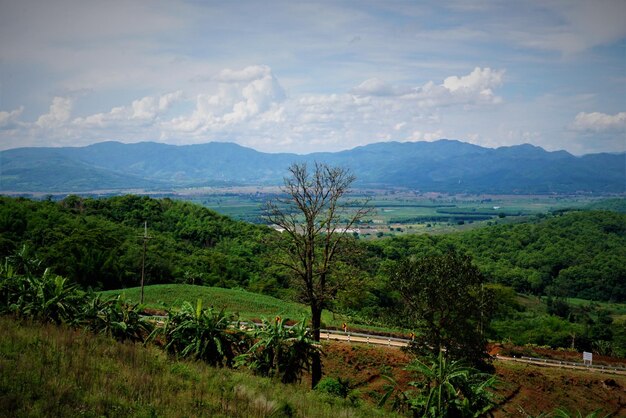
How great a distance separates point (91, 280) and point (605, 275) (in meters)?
84.1

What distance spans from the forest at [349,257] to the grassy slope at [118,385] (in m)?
6.29

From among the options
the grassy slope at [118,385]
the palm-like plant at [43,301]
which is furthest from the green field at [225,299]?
the grassy slope at [118,385]

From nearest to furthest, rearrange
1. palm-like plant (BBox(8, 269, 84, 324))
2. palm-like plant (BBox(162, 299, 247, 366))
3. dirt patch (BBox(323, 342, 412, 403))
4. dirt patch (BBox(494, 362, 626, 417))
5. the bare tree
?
palm-like plant (BBox(8, 269, 84, 324)) → palm-like plant (BBox(162, 299, 247, 366)) → the bare tree → dirt patch (BBox(323, 342, 412, 403)) → dirt patch (BBox(494, 362, 626, 417))

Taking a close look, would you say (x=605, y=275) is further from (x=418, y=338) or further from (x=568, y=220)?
(x=418, y=338)

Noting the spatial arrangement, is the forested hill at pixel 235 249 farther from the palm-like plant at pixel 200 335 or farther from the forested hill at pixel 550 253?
the palm-like plant at pixel 200 335

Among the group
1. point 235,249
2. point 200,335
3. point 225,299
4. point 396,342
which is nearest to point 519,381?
point 396,342

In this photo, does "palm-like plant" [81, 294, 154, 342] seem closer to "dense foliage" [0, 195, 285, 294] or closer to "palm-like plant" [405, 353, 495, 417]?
"palm-like plant" [405, 353, 495, 417]

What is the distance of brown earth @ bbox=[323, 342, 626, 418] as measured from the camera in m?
23.5

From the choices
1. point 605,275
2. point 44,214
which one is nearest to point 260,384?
point 44,214

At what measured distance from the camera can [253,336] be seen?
14.6m

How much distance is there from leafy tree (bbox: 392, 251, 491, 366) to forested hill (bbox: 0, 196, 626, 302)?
188cm

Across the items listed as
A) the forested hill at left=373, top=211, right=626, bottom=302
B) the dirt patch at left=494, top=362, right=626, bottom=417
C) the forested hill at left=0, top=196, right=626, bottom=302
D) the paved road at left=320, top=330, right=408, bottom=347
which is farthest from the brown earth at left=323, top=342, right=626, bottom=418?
the forested hill at left=373, top=211, right=626, bottom=302

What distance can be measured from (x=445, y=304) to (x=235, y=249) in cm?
5129

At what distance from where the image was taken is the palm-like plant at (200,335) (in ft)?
44.2
